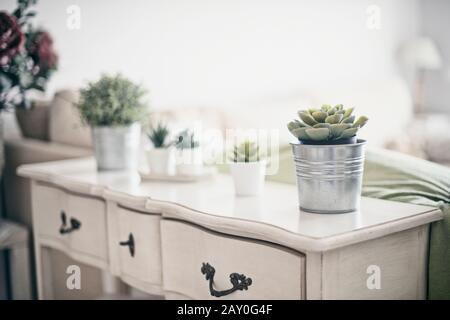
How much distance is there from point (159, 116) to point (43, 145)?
1.98 ft

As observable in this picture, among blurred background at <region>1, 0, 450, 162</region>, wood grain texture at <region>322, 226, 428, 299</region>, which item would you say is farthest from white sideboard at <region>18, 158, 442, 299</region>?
blurred background at <region>1, 0, 450, 162</region>

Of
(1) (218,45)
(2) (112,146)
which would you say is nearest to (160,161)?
(2) (112,146)

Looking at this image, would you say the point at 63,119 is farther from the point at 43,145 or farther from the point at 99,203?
the point at 99,203

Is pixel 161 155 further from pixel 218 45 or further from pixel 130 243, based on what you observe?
pixel 218 45

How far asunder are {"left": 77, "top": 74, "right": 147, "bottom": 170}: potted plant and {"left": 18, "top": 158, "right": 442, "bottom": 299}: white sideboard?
13 centimetres

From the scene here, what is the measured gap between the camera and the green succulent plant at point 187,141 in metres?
1.63

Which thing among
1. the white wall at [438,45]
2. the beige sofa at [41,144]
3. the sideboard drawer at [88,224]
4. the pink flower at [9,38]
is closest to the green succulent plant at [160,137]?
the sideboard drawer at [88,224]

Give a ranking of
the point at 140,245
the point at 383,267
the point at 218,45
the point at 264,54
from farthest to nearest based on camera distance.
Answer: the point at 264,54 → the point at 218,45 → the point at 140,245 → the point at 383,267

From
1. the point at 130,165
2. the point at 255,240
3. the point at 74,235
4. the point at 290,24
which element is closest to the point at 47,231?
the point at 74,235

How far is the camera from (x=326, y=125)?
3.78ft

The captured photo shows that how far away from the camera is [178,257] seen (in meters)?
1.35

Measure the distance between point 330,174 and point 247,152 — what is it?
11.1 inches

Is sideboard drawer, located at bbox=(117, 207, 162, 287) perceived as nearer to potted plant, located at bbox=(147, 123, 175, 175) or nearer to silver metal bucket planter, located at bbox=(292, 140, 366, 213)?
potted plant, located at bbox=(147, 123, 175, 175)

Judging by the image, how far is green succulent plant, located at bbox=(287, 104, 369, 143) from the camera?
1.15 metres
